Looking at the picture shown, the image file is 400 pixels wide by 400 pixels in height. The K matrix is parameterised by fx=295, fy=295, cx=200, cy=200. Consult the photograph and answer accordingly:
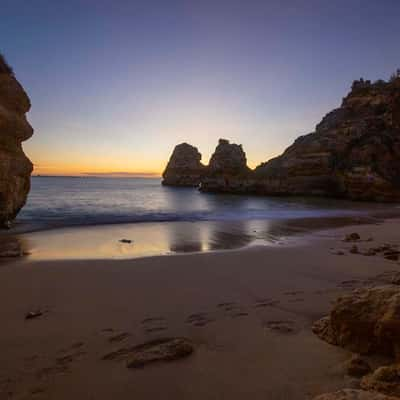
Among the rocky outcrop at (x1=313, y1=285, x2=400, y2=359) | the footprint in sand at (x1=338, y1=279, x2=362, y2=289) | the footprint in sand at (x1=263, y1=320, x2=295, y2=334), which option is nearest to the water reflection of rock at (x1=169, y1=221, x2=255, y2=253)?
the footprint in sand at (x1=338, y1=279, x2=362, y2=289)

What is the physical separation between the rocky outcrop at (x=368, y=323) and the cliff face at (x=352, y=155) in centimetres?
3682

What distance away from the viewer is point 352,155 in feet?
134

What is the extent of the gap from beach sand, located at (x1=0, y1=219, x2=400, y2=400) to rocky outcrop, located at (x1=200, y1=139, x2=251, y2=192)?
50.0 m

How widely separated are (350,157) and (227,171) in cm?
2974

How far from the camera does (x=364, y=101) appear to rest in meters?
46.8

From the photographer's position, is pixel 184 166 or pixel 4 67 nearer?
pixel 4 67

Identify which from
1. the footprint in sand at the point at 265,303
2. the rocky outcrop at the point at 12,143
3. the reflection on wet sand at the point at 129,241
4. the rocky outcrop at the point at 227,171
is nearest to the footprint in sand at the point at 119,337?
the footprint in sand at the point at 265,303

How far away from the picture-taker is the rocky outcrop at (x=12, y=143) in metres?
12.7

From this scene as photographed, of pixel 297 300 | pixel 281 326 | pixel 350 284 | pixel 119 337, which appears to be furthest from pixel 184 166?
pixel 119 337

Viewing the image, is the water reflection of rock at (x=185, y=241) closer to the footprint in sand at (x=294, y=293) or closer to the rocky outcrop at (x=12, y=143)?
the footprint in sand at (x=294, y=293)

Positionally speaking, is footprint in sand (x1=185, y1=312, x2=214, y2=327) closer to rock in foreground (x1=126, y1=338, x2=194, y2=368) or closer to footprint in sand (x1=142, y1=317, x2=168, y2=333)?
footprint in sand (x1=142, y1=317, x2=168, y2=333)

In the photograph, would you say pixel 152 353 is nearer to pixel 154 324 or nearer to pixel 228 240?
pixel 154 324

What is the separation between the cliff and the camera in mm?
37000

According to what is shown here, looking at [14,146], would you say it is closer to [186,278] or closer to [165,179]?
[186,278]
